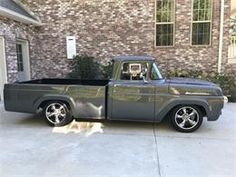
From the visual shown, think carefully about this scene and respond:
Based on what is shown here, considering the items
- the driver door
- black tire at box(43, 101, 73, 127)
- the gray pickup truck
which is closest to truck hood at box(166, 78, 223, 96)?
the gray pickup truck

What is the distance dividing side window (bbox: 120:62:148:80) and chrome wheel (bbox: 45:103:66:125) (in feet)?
5.35

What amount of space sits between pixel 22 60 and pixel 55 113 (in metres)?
5.21

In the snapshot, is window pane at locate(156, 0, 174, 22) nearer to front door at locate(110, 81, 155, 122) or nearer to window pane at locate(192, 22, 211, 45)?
window pane at locate(192, 22, 211, 45)

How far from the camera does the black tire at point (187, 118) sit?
5297mm

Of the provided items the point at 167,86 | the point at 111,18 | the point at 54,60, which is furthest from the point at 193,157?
the point at 54,60

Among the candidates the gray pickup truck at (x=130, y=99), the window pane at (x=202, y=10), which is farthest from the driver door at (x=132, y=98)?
the window pane at (x=202, y=10)

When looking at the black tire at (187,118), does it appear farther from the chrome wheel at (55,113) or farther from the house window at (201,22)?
the house window at (201,22)

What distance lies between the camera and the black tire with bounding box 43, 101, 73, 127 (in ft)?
18.8

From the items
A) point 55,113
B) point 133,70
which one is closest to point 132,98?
point 133,70

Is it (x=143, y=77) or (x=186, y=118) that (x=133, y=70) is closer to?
(x=143, y=77)

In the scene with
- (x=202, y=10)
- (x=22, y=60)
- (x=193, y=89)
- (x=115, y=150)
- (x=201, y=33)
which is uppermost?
(x=202, y=10)

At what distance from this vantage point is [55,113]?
576 cm

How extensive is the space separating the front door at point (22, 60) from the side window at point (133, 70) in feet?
18.9

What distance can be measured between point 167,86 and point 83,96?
1887 mm
